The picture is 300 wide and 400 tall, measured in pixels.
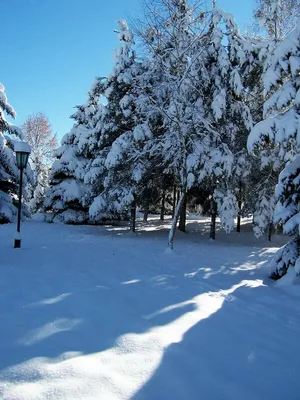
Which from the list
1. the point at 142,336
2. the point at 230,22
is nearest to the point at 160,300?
the point at 142,336

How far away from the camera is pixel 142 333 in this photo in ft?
11.2

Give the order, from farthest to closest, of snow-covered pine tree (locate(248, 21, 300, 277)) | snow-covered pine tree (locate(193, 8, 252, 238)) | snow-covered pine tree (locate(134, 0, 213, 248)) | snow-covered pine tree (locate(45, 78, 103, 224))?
snow-covered pine tree (locate(45, 78, 103, 224)), snow-covered pine tree (locate(193, 8, 252, 238)), snow-covered pine tree (locate(134, 0, 213, 248)), snow-covered pine tree (locate(248, 21, 300, 277))

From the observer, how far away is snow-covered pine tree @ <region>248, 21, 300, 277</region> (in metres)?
5.64

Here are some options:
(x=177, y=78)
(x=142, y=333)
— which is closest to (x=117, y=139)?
(x=177, y=78)

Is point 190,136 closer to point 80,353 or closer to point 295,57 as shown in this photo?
point 295,57

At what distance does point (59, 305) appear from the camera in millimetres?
4027

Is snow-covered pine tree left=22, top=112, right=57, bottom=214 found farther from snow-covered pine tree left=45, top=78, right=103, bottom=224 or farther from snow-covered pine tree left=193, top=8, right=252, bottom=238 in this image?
snow-covered pine tree left=193, top=8, right=252, bottom=238

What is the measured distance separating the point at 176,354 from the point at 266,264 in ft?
19.1

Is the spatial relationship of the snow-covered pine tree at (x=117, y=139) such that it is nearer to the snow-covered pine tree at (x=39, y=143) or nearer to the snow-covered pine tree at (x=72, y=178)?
the snow-covered pine tree at (x=72, y=178)


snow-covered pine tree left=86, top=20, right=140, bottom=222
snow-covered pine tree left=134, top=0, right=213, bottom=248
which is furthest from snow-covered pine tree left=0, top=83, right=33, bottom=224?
snow-covered pine tree left=134, top=0, right=213, bottom=248

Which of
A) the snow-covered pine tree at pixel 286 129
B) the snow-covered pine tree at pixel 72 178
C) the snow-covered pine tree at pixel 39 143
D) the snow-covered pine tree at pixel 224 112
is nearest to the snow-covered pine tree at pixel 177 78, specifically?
the snow-covered pine tree at pixel 224 112

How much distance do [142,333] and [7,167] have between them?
43.5 ft

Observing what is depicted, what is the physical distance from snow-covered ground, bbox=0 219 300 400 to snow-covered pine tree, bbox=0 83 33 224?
28.2 feet

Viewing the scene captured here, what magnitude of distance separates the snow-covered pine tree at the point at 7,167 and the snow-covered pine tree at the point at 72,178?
2.01 meters
